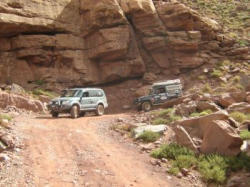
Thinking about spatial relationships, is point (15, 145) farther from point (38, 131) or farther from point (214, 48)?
point (214, 48)

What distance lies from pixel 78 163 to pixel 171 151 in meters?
2.95

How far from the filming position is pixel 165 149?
10102mm

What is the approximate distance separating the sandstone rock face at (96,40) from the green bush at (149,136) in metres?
14.3

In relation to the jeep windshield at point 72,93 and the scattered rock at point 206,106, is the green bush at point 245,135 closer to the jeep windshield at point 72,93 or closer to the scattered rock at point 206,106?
the scattered rock at point 206,106

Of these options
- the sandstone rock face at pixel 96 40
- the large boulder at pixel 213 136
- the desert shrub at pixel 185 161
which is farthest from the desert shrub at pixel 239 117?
the sandstone rock face at pixel 96 40

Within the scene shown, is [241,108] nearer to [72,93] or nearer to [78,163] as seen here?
[78,163]

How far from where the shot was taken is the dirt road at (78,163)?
25.6 feet

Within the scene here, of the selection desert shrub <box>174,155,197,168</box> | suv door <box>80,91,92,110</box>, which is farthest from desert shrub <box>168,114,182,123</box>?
suv door <box>80,91,92,110</box>

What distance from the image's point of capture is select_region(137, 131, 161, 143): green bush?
11641mm

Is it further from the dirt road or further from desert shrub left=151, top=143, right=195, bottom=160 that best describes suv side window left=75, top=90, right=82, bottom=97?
desert shrub left=151, top=143, right=195, bottom=160

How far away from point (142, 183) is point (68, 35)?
66.4 ft

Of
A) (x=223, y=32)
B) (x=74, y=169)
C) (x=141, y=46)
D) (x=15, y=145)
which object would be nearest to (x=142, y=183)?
(x=74, y=169)

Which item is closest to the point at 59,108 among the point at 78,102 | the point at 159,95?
the point at 78,102

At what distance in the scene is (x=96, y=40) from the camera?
88.1ft
